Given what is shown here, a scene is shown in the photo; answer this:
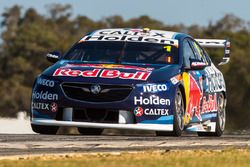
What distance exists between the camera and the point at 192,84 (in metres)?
16.0

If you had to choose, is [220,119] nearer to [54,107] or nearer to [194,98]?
[194,98]

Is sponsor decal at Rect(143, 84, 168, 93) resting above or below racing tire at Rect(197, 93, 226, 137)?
above

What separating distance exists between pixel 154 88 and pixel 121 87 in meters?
0.41

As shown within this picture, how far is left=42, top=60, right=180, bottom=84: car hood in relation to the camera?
14750 mm

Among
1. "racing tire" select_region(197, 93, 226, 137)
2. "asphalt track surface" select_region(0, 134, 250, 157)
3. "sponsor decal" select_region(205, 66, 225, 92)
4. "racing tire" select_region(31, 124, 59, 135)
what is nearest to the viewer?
"asphalt track surface" select_region(0, 134, 250, 157)

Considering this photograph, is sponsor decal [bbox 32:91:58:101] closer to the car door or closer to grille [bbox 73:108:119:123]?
grille [bbox 73:108:119:123]

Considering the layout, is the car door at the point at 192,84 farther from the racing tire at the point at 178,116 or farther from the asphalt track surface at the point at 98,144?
the asphalt track surface at the point at 98,144

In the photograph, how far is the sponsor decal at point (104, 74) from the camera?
14.8 metres

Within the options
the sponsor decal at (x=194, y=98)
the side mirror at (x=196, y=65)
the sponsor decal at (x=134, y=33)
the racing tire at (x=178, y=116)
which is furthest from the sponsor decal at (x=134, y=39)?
the racing tire at (x=178, y=116)

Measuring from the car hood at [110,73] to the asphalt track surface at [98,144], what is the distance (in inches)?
30.1

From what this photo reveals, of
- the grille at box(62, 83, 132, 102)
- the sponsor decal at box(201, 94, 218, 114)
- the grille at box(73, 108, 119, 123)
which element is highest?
the grille at box(62, 83, 132, 102)

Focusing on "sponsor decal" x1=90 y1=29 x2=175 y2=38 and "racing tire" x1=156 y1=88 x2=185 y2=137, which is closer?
"racing tire" x1=156 y1=88 x2=185 y2=137

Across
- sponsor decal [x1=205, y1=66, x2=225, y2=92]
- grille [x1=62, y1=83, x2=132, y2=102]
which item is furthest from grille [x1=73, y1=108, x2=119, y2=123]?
sponsor decal [x1=205, y1=66, x2=225, y2=92]

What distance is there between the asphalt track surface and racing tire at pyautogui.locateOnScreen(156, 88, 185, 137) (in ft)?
1.42
